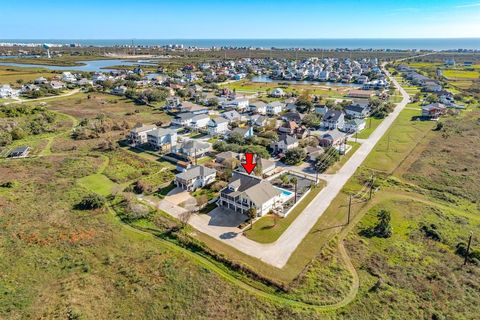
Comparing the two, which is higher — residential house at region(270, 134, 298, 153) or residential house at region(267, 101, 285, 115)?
residential house at region(267, 101, 285, 115)

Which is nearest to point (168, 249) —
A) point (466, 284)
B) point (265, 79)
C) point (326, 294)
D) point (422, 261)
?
point (326, 294)

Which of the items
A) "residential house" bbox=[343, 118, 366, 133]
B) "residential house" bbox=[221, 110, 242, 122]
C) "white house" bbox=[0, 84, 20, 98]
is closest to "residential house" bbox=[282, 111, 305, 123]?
"residential house" bbox=[343, 118, 366, 133]

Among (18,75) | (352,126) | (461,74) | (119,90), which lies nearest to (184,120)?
(352,126)

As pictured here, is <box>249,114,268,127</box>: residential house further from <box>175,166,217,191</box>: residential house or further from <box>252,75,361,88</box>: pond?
<box>252,75,361,88</box>: pond

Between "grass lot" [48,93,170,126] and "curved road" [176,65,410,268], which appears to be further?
"grass lot" [48,93,170,126]

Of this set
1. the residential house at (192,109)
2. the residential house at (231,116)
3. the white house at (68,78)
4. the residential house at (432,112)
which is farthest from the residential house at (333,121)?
the white house at (68,78)

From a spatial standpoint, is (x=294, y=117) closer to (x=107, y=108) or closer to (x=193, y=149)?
(x=193, y=149)

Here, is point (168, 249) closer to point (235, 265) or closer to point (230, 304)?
point (235, 265)
